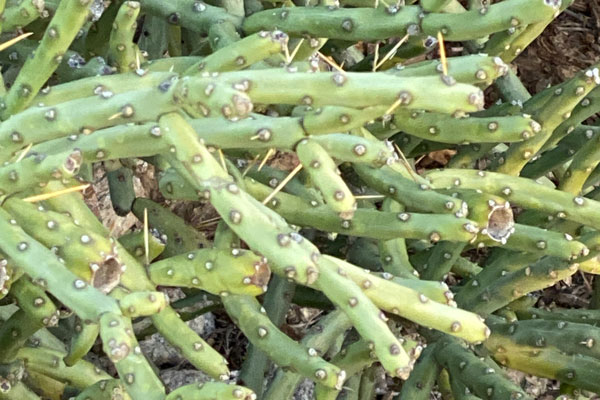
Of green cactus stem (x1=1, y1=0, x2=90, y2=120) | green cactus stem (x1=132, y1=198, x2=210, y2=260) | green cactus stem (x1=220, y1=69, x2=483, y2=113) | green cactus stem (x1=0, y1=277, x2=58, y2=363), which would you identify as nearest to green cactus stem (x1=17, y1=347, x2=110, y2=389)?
green cactus stem (x1=0, y1=277, x2=58, y2=363)

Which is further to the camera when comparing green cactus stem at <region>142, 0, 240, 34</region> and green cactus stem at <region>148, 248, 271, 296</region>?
green cactus stem at <region>142, 0, 240, 34</region>

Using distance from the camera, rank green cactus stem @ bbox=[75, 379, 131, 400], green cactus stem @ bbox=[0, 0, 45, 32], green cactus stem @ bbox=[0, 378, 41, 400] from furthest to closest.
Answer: green cactus stem @ bbox=[0, 378, 41, 400] → green cactus stem @ bbox=[0, 0, 45, 32] → green cactus stem @ bbox=[75, 379, 131, 400]

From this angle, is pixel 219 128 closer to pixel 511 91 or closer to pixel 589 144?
pixel 589 144

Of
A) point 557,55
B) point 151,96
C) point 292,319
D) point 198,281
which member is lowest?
point 292,319

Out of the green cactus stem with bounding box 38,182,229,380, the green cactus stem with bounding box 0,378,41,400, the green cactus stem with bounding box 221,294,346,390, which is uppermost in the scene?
the green cactus stem with bounding box 38,182,229,380

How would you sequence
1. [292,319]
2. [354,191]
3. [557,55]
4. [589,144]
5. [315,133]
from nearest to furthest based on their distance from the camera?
[315,133], [589,144], [354,191], [292,319], [557,55]

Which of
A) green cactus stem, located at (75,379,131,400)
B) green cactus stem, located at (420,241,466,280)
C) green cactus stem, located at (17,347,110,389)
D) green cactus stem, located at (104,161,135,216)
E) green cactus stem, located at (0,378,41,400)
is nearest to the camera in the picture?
green cactus stem, located at (75,379,131,400)

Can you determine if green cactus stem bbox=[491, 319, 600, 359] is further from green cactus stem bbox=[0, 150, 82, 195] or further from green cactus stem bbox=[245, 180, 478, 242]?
green cactus stem bbox=[0, 150, 82, 195]

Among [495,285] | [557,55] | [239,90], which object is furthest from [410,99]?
[557,55]

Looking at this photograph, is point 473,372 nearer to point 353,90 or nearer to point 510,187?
point 510,187

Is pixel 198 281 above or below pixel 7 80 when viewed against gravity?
above

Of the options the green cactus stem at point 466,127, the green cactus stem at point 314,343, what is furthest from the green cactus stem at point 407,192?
the green cactus stem at point 314,343
